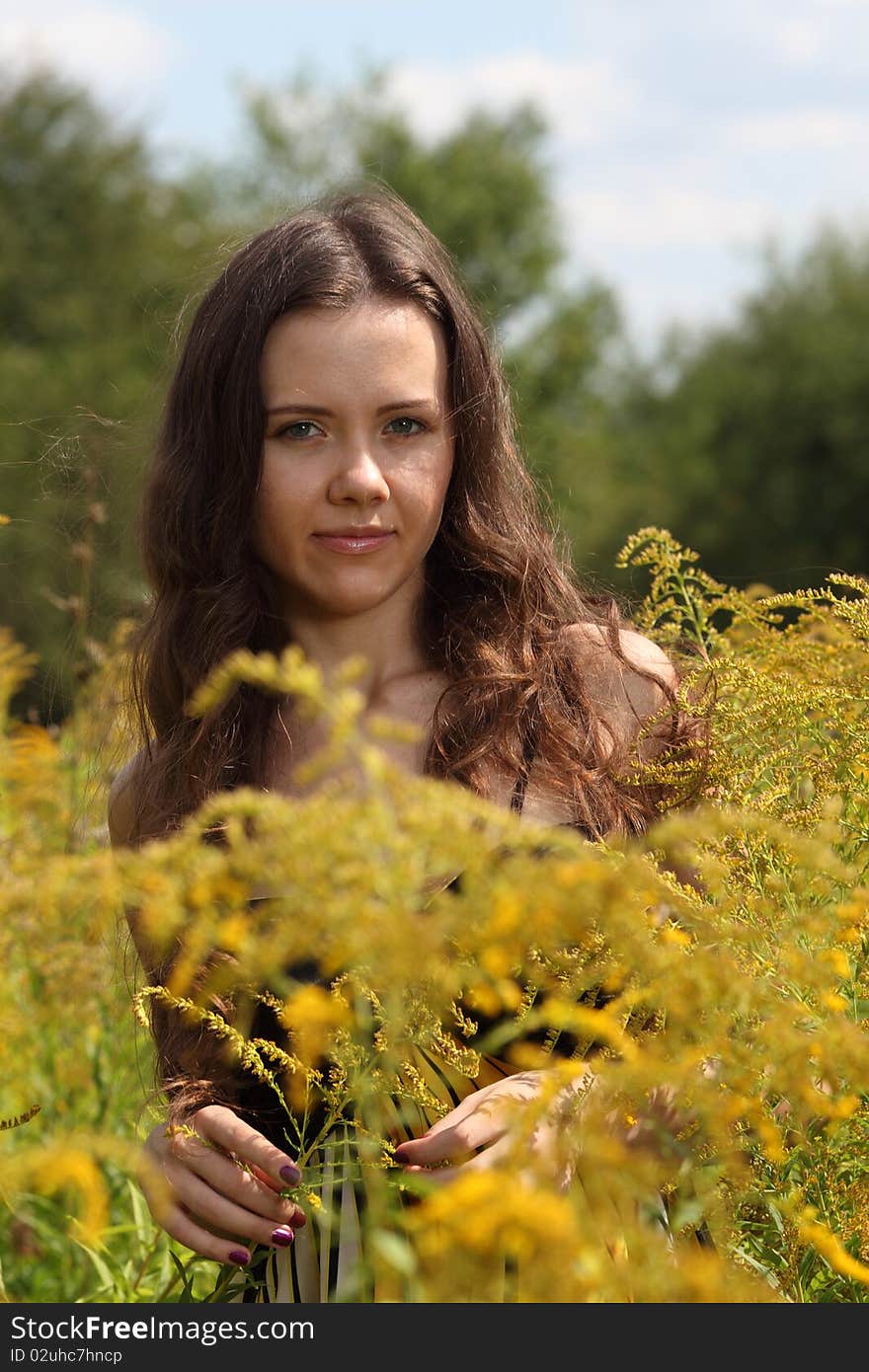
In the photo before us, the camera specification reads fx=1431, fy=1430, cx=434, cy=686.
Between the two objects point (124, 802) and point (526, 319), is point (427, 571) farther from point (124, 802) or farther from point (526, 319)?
point (526, 319)

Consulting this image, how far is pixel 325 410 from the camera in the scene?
203 centimetres

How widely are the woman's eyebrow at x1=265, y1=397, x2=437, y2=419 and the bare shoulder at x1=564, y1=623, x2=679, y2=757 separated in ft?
1.58

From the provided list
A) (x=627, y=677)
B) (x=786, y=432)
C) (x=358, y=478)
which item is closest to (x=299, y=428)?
(x=358, y=478)

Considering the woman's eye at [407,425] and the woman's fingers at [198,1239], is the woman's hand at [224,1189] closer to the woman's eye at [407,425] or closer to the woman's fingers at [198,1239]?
the woman's fingers at [198,1239]

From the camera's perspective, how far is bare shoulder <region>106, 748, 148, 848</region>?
2.35 meters

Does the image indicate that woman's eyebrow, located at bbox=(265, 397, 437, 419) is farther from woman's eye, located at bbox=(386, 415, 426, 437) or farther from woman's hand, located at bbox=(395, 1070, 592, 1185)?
woman's hand, located at bbox=(395, 1070, 592, 1185)

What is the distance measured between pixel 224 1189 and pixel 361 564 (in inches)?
34.9

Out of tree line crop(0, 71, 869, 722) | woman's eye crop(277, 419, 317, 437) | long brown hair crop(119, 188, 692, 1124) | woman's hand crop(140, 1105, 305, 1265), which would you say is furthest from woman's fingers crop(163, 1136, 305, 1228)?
tree line crop(0, 71, 869, 722)

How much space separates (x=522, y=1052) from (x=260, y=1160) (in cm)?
81

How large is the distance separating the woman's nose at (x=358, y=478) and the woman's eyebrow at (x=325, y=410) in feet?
0.20

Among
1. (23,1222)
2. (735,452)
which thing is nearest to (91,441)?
(23,1222)

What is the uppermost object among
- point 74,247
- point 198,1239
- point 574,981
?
point 74,247
